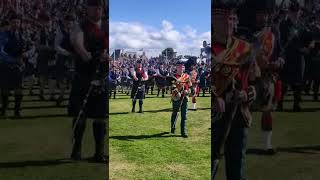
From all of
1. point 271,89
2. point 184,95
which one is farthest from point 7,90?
point 184,95

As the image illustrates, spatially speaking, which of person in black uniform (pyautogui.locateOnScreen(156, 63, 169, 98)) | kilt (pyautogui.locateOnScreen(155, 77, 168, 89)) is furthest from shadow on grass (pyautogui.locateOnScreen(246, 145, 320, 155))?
kilt (pyautogui.locateOnScreen(155, 77, 168, 89))

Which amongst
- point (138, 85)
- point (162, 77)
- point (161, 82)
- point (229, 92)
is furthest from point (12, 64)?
point (161, 82)

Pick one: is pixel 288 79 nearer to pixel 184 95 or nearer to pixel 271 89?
pixel 271 89

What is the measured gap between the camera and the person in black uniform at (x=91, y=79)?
5.48 meters

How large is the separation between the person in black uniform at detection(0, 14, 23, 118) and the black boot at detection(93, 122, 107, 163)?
33.6 inches

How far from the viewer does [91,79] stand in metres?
5.57

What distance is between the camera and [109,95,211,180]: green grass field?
8.42 m

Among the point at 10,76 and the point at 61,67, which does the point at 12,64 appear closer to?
the point at 10,76

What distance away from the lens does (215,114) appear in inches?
222

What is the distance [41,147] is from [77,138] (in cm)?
40

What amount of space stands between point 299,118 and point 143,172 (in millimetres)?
3206

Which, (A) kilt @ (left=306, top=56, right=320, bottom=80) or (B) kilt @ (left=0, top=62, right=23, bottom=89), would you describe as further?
(A) kilt @ (left=306, top=56, right=320, bottom=80)

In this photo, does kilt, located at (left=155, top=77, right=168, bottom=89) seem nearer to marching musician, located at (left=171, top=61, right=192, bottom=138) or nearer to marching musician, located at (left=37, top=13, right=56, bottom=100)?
marching musician, located at (left=171, top=61, right=192, bottom=138)

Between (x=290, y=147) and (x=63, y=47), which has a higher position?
(x=63, y=47)
